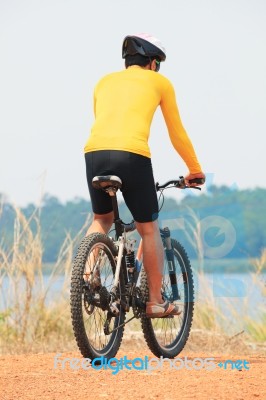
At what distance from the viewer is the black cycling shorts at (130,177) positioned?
5320 mm

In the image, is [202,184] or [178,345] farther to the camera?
[178,345]

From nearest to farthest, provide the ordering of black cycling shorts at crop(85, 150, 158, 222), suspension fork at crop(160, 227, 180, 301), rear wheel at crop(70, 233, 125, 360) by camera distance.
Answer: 1. rear wheel at crop(70, 233, 125, 360)
2. black cycling shorts at crop(85, 150, 158, 222)
3. suspension fork at crop(160, 227, 180, 301)

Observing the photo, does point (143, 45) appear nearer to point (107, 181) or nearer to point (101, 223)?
point (107, 181)

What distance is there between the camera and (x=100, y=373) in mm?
5371

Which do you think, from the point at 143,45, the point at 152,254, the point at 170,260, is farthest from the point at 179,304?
the point at 143,45

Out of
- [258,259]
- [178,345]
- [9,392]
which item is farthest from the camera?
[258,259]

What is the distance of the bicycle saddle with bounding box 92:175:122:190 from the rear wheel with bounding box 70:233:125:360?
1.03 feet

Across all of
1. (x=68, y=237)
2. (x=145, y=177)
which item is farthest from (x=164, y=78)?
(x=68, y=237)

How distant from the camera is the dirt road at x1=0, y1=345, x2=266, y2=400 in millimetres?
4887

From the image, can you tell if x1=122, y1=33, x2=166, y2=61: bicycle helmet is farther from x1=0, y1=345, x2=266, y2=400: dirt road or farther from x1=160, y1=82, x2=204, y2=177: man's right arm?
x1=0, y1=345, x2=266, y2=400: dirt road

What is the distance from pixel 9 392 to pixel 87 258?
920 millimetres

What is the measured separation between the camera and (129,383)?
516 centimetres

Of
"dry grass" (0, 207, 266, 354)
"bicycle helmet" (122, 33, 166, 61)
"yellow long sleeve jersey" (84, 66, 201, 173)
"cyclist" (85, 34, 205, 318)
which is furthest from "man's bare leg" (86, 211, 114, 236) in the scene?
"dry grass" (0, 207, 266, 354)

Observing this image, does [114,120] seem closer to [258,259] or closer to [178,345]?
[178,345]
